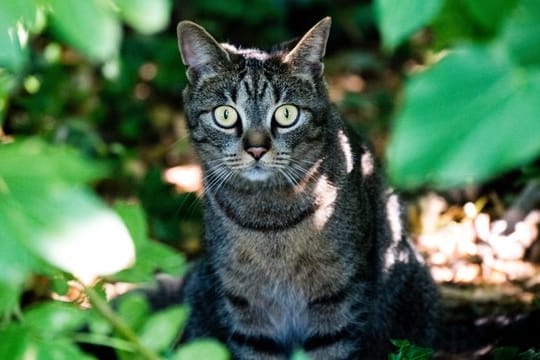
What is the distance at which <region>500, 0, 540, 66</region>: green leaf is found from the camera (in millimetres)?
866

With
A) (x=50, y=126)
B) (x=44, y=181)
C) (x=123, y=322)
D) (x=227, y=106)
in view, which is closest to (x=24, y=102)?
(x=50, y=126)

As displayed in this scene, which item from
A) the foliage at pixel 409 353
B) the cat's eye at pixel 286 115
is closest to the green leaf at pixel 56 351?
the foliage at pixel 409 353

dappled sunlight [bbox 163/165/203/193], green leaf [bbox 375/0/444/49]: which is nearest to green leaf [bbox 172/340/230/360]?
green leaf [bbox 375/0/444/49]

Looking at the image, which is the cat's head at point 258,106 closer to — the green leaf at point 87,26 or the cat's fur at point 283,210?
the cat's fur at point 283,210

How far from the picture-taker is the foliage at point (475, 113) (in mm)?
828

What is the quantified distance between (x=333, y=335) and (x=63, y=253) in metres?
2.43

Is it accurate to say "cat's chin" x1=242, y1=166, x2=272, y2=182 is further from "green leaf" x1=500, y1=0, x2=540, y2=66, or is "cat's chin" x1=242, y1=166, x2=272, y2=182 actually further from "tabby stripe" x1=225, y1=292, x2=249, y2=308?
"green leaf" x1=500, y1=0, x2=540, y2=66

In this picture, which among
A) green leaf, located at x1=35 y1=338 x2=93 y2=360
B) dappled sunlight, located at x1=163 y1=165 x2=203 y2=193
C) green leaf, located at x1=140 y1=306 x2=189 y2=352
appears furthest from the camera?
dappled sunlight, located at x1=163 y1=165 x2=203 y2=193

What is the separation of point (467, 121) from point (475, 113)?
0.03 ft

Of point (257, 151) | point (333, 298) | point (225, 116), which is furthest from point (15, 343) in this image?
point (333, 298)

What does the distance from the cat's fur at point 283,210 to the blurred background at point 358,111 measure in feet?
1.31

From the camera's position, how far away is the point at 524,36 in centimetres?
88

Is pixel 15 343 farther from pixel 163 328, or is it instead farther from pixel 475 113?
pixel 475 113

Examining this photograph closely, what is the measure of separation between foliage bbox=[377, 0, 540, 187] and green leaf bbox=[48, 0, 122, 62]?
0.95ft
